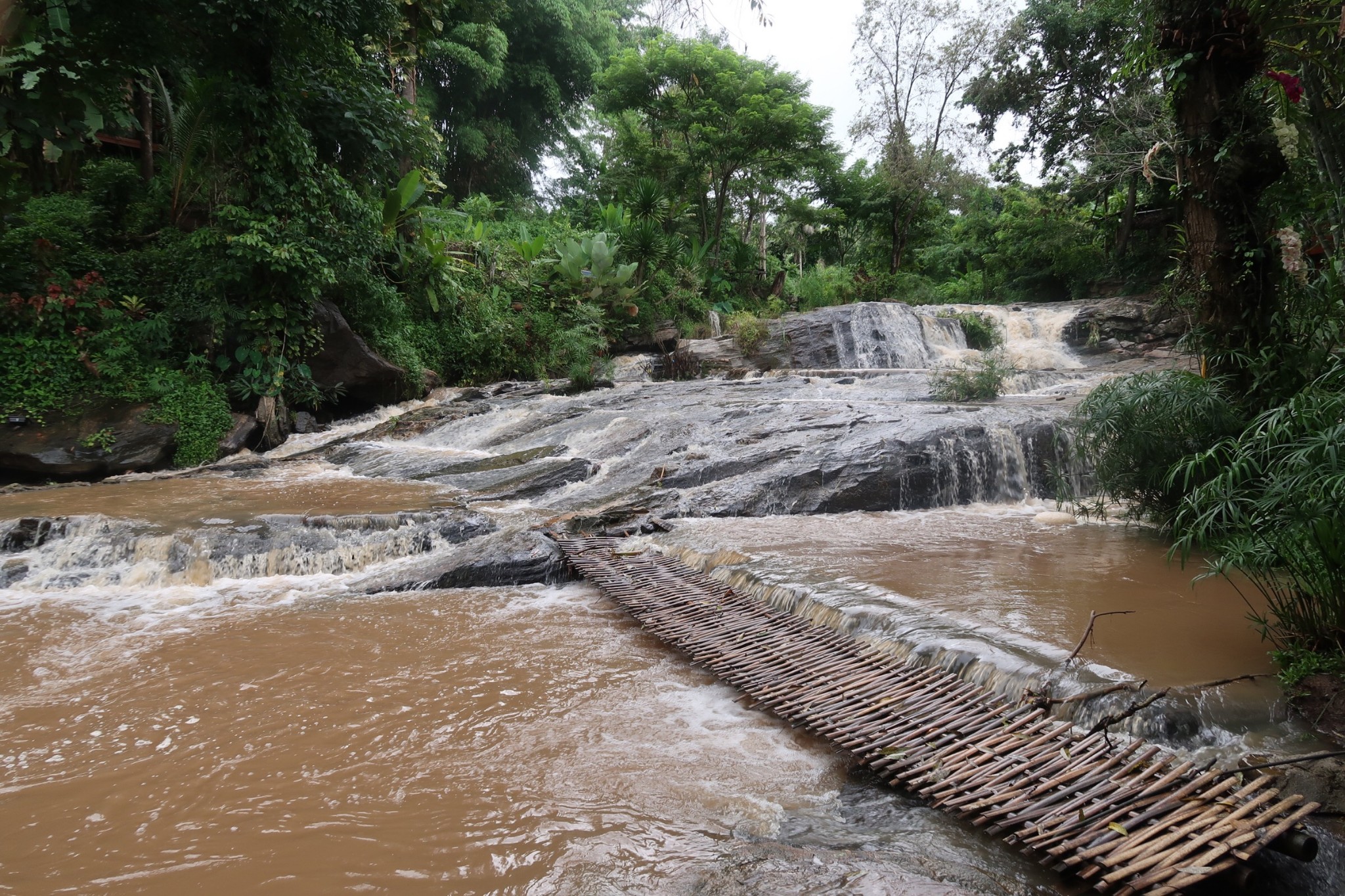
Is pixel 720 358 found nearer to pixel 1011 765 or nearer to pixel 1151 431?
pixel 1151 431

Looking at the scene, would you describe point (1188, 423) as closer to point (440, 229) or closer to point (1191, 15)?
point (1191, 15)

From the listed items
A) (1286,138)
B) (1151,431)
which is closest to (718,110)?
(1286,138)

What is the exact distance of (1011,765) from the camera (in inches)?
102

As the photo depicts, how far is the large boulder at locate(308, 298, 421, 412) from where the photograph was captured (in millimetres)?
11500

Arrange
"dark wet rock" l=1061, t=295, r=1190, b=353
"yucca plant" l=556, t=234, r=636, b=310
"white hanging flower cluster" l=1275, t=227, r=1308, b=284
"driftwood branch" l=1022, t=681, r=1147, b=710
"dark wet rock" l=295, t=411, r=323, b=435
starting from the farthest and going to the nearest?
"yucca plant" l=556, t=234, r=636, b=310, "dark wet rock" l=1061, t=295, r=1190, b=353, "dark wet rock" l=295, t=411, r=323, b=435, "white hanging flower cluster" l=1275, t=227, r=1308, b=284, "driftwood branch" l=1022, t=681, r=1147, b=710

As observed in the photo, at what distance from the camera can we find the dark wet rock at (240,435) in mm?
10000

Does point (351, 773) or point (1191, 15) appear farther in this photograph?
point (1191, 15)

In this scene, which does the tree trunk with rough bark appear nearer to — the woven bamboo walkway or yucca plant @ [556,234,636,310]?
the woven bamboo walkway

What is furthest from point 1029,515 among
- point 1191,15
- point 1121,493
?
point 1191,15

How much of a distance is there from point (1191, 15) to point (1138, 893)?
5104 mm

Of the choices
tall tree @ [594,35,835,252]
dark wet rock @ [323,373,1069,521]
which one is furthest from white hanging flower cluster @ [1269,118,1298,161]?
tall tree @ [594,35,835,252]

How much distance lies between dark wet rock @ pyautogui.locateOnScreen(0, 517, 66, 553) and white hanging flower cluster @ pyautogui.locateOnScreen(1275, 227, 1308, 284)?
29.5 ft

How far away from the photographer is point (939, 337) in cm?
1591

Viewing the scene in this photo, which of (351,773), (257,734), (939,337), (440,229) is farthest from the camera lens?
(939,337)
